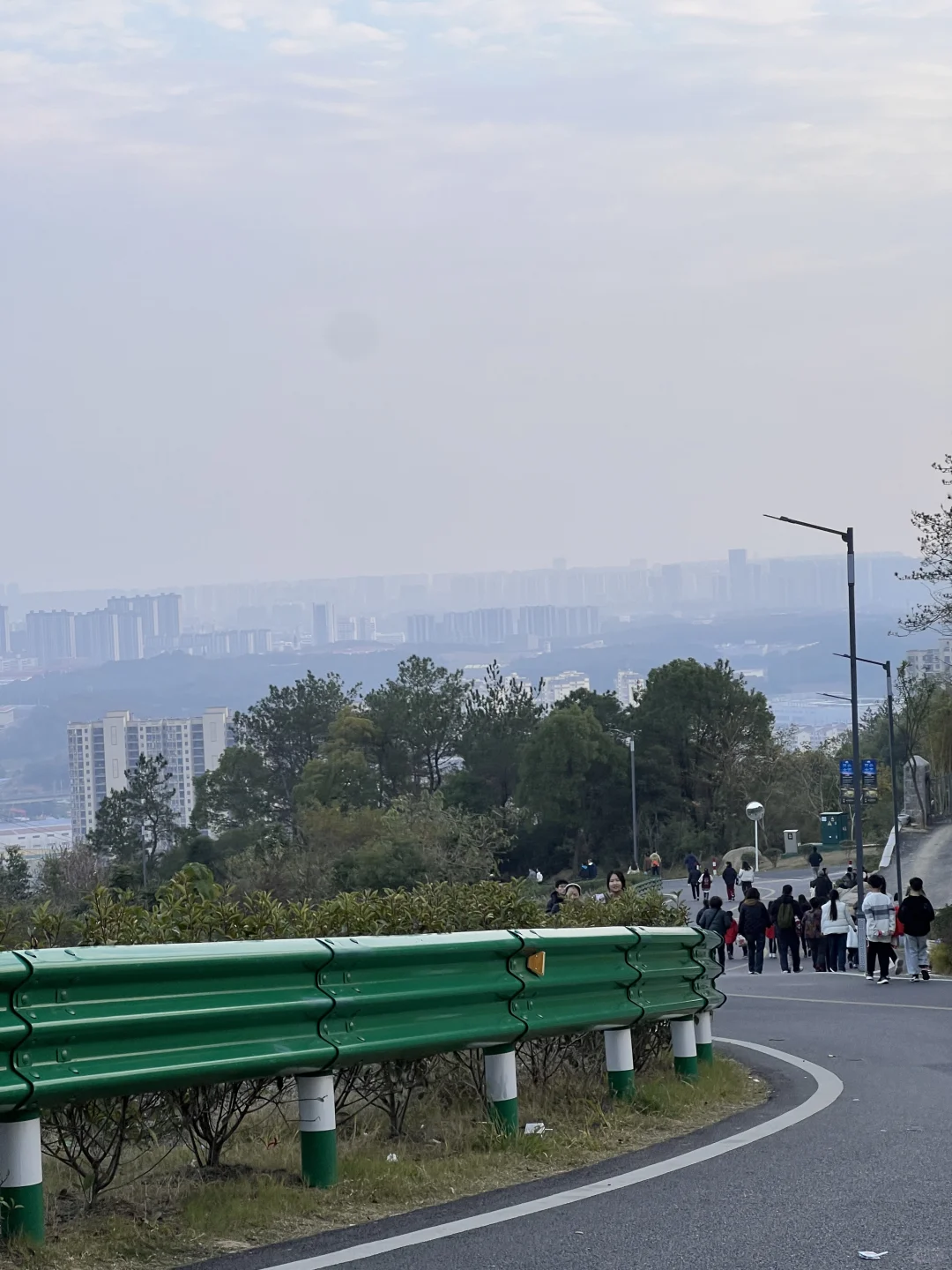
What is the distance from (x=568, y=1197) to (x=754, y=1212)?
673 millimetres

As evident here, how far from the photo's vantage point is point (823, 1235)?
548cm

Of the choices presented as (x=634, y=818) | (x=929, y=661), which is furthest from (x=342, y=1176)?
(x=929, y=661)

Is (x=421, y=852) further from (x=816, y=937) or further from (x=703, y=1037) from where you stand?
(x=703, y=1037)

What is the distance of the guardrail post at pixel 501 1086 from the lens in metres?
6.98

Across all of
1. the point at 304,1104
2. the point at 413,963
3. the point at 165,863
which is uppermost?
the point at 413,963

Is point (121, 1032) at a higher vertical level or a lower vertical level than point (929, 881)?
higher

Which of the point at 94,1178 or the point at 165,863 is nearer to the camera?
the point at 94,1178

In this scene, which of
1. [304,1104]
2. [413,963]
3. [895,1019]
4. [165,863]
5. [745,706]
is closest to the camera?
[304,1104]

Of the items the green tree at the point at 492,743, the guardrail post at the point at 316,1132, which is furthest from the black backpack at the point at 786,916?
the green tree at the point at 492,743

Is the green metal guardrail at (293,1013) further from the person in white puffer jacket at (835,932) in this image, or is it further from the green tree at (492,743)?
the green tree at (492,743)

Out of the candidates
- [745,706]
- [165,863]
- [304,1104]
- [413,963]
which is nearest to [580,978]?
[413,963]

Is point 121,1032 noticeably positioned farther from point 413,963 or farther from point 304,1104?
point 413,963

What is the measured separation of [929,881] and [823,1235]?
2072 inches

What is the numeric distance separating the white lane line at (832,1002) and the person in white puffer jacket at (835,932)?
4.84 meters
